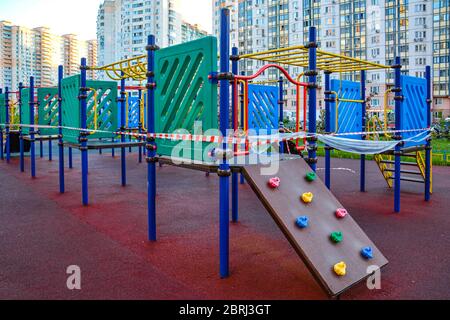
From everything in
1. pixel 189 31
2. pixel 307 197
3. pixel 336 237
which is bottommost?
pixel 336 237

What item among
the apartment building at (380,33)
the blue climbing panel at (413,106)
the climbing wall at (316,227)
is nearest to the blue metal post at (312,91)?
the climbing wall at (316,227)

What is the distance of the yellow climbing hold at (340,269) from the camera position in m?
3.49

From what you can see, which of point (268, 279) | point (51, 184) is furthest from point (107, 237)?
point (51, 184)

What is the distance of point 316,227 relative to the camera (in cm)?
388

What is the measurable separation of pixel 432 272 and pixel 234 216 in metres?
2.82

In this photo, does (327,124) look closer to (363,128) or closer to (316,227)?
(363,128)

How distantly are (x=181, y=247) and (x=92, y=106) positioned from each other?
4878mm

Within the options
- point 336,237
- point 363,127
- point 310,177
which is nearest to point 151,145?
point 310,177

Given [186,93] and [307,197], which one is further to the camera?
[186,93]

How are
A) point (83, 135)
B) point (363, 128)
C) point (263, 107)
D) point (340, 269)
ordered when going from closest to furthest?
1. point (340, 269)
2. point (83, 135)
3. point (363, 128)
4. point (263, 107)

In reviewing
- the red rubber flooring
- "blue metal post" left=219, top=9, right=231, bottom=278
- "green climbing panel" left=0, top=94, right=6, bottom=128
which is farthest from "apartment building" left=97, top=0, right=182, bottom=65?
"blue metal post" left=219, top=9, right=231, bottom=278

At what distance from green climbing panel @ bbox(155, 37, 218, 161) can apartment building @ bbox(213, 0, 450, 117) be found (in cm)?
4514

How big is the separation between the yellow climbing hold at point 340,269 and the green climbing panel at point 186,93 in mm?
1758

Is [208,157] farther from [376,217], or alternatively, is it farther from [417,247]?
[376,217]
